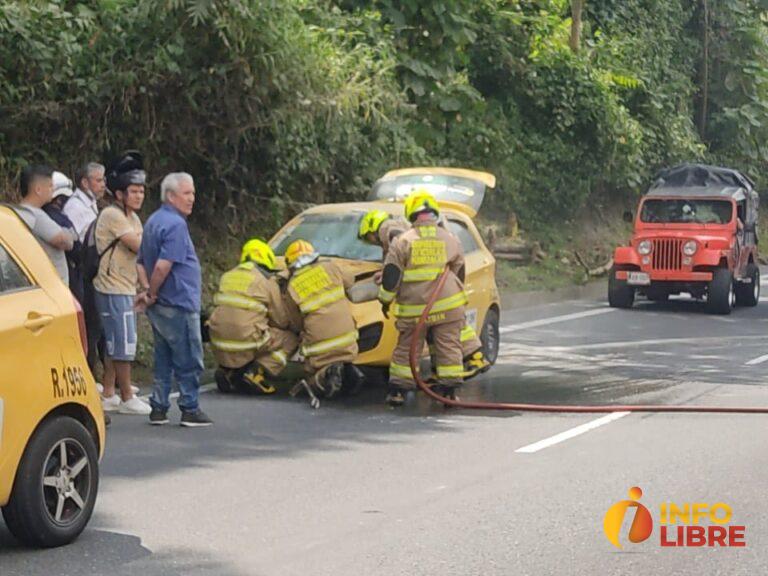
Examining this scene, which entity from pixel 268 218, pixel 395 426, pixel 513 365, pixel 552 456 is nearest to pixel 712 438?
pixel 552 456

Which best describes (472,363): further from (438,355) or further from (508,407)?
(508,407)

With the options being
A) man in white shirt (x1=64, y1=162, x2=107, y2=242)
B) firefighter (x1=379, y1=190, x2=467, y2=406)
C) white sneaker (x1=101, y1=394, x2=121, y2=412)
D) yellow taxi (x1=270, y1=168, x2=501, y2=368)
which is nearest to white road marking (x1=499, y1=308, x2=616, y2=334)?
yellow taxi (x1=270, y1=168, x2=501, y2=368)

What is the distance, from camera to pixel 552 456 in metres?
9.40

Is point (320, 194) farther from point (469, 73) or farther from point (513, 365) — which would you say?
point (469, 73)

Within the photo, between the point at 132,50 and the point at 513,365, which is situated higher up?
the point at 132,50

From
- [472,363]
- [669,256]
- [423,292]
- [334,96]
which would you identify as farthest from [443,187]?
[669,256]

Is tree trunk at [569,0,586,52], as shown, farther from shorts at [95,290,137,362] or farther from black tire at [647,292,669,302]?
shorts at [95,290,137,362]

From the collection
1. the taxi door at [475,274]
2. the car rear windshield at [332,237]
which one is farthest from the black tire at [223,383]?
the taxi door at [475,274]

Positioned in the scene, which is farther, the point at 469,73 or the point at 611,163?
the point at 611,163

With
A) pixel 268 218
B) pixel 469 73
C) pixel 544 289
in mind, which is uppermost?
pixel 469 73

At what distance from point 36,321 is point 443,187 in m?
8.19

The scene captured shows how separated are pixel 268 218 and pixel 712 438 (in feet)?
30.5

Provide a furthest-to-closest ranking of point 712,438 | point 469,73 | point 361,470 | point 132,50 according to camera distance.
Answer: point 469,73
point 132,50
point 712,438
point 361,470

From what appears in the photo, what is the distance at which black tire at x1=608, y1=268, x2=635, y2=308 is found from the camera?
2184cm
